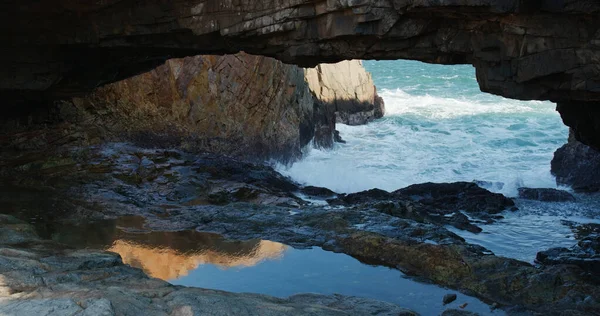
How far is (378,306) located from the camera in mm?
8258

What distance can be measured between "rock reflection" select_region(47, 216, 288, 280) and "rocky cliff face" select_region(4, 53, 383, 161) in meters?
7.03

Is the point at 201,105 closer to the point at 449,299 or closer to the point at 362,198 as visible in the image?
the point at 362,198

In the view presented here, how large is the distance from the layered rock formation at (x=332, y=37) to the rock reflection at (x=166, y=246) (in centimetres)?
366

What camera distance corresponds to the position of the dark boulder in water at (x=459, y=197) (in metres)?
15.7

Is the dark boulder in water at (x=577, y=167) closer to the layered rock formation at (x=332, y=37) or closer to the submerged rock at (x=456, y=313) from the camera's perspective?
the layered rock formation at (x=332, y=37)

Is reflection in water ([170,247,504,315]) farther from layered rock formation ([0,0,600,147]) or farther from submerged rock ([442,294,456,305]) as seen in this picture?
layered rock formation ([0,0,600,147])

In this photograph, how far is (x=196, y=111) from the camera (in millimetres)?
20359

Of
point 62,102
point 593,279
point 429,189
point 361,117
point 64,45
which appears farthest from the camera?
point 361,117

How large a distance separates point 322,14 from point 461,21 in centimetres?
236

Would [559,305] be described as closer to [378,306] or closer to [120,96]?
[378,306]

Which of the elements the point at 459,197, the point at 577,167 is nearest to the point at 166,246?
the point at 459,197

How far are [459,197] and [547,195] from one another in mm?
2729

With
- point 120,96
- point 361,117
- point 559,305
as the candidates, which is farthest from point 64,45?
point 361,117

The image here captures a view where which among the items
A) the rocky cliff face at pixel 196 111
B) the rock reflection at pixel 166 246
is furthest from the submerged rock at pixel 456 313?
the rocky cliff face at pixel 196 111
